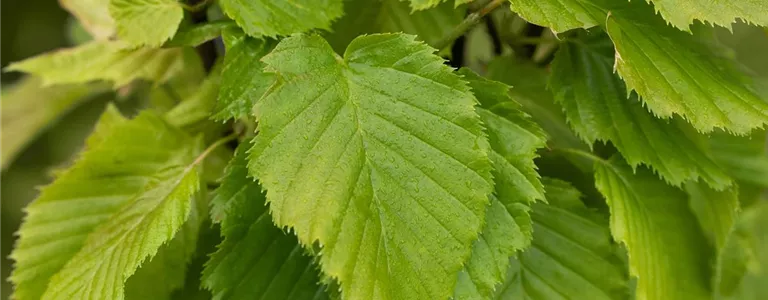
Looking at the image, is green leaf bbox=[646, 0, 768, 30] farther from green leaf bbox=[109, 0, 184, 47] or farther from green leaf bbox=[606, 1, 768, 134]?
green leaf bbox=[109, 0, 184, 47]

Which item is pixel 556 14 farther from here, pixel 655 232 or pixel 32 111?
pixel 32 111

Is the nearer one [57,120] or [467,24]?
[467,24]

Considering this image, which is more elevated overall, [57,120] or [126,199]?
[57,120]

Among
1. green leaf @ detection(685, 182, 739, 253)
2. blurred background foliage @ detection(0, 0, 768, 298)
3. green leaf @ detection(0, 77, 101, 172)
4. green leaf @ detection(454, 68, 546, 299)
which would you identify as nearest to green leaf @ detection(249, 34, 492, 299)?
green leaf @ detection(454, 68, 546, 299)

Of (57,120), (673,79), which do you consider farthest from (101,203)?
(57,120)

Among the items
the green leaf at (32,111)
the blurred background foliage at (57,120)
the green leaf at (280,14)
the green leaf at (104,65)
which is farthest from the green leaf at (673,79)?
the blurred background foliage at (57,120)

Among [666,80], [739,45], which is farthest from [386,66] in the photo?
[739,45]
